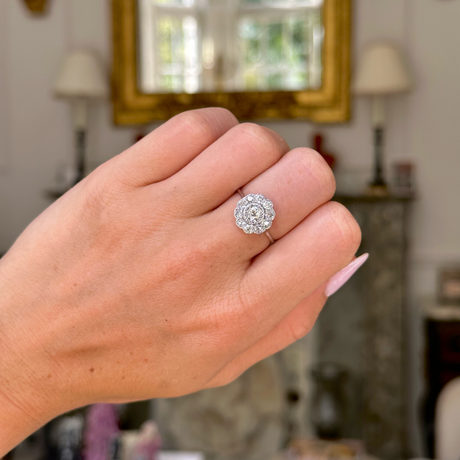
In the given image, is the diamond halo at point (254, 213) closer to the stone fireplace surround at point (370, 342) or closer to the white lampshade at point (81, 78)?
the stone fireplace surround at point (370, 342)

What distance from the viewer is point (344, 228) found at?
0.44 metres

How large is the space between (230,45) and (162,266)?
292 cm

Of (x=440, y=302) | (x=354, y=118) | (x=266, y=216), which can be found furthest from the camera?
(x=354, y=118)

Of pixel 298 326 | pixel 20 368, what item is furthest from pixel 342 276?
pixel 20 368

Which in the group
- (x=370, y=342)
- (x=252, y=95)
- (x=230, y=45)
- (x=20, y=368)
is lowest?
(x=370, y=342)

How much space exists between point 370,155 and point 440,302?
97 cm

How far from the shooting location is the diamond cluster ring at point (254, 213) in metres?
0.42

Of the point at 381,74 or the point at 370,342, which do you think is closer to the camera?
the point at 381,74

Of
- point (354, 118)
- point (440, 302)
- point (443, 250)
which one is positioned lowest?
point (440, 302)

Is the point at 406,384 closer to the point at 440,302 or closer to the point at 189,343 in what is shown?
the point at 440,302

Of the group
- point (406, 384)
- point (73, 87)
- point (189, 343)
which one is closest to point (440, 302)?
point (406, 384)

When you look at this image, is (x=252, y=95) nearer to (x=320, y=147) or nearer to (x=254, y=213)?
(x=320, y=147)

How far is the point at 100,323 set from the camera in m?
0.48

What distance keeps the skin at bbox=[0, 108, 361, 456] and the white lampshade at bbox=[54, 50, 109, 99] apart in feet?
8.95
